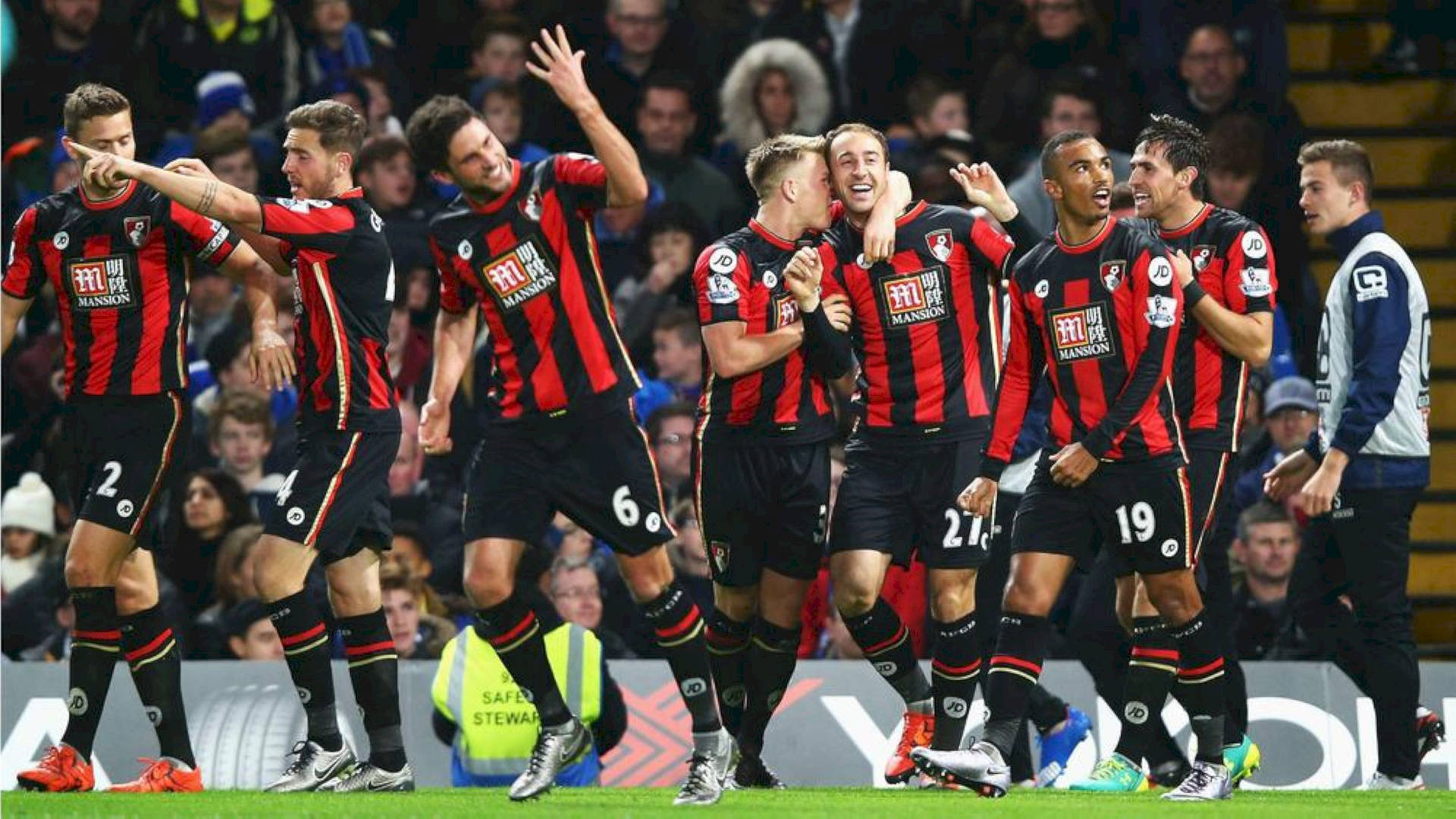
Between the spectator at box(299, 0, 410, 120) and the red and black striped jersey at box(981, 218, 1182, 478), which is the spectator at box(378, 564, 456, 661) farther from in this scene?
the spectator at box(299, 0, 410, 120)

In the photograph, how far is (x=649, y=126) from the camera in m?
14.4

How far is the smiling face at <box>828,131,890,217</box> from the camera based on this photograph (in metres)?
9.12

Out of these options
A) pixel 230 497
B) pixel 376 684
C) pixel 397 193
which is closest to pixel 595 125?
pixel 376 684

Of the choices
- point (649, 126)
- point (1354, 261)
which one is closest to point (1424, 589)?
point (1354, 261)

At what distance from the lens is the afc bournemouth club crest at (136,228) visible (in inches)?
353

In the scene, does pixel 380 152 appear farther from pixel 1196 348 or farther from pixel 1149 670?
pixel 1149 670

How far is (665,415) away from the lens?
12.7 m

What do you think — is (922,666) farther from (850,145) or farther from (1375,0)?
(1375,0)

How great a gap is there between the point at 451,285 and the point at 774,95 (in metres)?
5.86

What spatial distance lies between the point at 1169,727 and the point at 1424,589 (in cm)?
297

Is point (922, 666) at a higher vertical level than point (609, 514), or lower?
lower

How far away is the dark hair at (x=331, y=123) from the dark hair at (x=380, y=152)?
495 cm

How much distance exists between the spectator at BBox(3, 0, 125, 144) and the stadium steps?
7640 mm

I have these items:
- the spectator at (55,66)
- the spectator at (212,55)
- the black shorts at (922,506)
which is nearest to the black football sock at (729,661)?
the black shorts at (922,506)
